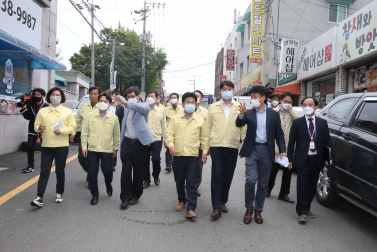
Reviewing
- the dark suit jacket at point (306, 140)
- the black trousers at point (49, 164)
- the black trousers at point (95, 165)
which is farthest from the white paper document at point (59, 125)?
the dark suit jacket at point (306, 140)

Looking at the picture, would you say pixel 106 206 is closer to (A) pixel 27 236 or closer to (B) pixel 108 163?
(B) pixel 108 163

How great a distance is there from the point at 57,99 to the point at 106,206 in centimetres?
176

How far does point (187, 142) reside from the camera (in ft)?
17.1

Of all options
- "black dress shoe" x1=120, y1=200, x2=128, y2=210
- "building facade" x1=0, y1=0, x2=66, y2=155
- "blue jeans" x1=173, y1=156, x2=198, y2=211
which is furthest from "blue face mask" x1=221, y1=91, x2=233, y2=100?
"building facade" x1=0, y1=0, x2=66, y2=155

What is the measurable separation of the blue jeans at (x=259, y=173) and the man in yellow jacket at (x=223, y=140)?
31 cm

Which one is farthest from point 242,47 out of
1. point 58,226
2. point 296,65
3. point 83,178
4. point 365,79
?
point 58,226

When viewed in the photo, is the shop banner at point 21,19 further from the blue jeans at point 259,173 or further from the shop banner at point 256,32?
the shop banner at point 256,32

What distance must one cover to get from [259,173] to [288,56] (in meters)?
14.7

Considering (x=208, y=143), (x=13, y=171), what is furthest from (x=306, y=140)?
(x=13, y=171)

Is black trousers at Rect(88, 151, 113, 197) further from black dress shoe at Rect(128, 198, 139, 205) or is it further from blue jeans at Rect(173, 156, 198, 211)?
blue jeans at Rect(173, 156, 198, 211)

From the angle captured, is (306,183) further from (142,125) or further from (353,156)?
(142,125)

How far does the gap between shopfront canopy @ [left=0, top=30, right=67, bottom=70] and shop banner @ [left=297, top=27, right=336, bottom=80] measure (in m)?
9.87

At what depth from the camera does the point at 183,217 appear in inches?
201

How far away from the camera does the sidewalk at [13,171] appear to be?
6.63 meters
